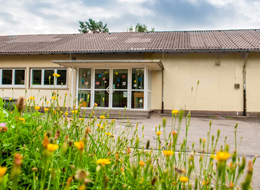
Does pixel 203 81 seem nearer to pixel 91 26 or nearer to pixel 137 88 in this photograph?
pixel 137 88

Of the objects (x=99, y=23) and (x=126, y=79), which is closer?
(x=126, y=79)

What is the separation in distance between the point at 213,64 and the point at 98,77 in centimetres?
637

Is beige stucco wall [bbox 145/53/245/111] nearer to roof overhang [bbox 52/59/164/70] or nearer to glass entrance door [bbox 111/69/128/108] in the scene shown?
roof overhang [bbox 52/59/164/70]

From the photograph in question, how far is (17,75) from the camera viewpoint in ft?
46.5

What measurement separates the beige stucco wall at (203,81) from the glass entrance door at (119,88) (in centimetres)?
196

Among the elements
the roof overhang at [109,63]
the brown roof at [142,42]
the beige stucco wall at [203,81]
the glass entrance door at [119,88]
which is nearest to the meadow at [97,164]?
the roof overhang at [109,63]

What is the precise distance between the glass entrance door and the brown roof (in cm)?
146

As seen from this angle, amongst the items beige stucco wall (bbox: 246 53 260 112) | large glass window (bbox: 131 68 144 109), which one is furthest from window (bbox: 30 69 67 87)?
beige stucco wall (bbox: 246 53 260 112)

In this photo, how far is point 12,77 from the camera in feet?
46.6

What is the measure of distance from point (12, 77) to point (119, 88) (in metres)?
7.18

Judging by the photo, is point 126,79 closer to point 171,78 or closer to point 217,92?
point 171,78

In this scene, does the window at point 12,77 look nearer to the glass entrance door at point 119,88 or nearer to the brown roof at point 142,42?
the brown roof at point 142,42

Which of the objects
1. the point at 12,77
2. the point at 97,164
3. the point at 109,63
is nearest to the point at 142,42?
the point at 109,63

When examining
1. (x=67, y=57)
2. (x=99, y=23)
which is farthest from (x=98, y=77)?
(x=99, y=23)
